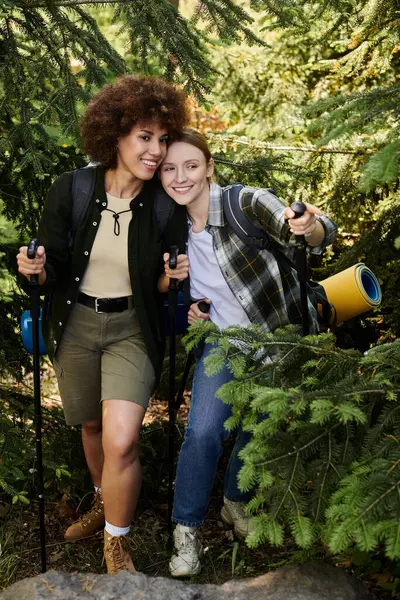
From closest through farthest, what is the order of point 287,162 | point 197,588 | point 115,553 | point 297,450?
point 297,450, point 197,588, point 115,553, point 287,162

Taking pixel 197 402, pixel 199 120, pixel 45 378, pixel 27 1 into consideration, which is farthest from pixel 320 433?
pixel 199 120

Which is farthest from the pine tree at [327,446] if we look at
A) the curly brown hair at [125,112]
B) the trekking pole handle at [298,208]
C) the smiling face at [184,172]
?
the curly brown hair at [125,112]

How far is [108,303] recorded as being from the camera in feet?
11.6

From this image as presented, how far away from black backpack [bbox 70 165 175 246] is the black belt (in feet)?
1.03

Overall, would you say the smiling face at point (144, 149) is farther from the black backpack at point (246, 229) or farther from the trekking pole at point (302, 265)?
the trekking pole at point (302, 265)

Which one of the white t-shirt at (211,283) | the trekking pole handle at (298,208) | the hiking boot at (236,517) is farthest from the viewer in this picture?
the hiking boot at (236,517)

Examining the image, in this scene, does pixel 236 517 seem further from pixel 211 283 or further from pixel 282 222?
pixel 282 222

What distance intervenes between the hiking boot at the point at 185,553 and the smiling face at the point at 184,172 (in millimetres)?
1608

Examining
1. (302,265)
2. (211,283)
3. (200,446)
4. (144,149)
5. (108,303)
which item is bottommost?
(200,446)

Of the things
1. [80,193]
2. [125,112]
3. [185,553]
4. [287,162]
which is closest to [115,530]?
[185,553]

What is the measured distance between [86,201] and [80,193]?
0.18ft

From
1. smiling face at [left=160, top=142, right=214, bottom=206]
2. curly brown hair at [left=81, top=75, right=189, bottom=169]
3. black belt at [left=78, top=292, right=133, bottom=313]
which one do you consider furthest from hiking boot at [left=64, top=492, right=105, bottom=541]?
curly brown hair at [left=81, top=75, right=189, bottom=169]

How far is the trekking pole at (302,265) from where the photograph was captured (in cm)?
301

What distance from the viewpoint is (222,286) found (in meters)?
3.43
